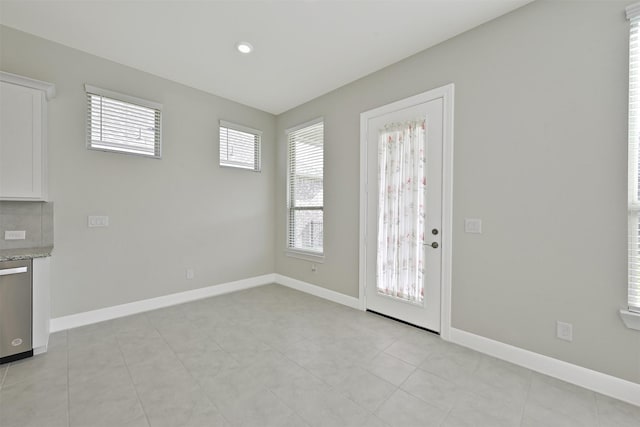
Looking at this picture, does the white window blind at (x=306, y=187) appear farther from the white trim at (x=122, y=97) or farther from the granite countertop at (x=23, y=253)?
the granite countertop at (x=23, y=253)

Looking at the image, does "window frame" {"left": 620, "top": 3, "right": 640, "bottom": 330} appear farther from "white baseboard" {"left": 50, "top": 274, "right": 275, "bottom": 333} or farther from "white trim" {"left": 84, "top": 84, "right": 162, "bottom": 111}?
"white trim" {"left": 84, "top": 84, "right": 162, "bottom": 111}

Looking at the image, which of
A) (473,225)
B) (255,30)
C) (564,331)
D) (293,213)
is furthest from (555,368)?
(255,30)

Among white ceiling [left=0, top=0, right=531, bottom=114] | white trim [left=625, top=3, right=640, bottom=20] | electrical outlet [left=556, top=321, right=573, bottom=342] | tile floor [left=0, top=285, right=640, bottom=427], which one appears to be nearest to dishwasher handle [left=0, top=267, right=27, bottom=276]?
tile floor [left=0, top=285, right=640, bottom=427]

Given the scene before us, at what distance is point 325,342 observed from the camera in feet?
8.42

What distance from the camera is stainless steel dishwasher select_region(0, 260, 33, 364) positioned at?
214 centimetres

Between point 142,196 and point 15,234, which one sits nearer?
point 15,234

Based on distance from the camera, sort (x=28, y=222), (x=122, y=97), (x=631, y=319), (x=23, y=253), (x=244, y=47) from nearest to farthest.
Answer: (x=631, y=319) → (x=23, y=253) → (x=28, y=222) → (x=244, y=47) → (x=122, y=97)

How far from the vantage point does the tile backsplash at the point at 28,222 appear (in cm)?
251

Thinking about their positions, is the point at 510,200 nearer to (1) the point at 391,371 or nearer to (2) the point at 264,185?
(1) the point at 391,371

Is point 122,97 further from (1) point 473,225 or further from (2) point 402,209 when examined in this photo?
(1) point 473,225

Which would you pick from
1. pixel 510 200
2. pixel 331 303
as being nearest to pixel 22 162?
pixel 331 303

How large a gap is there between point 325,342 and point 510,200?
6.85 feet

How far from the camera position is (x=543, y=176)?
2.12 meters

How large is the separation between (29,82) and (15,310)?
1986 mm
